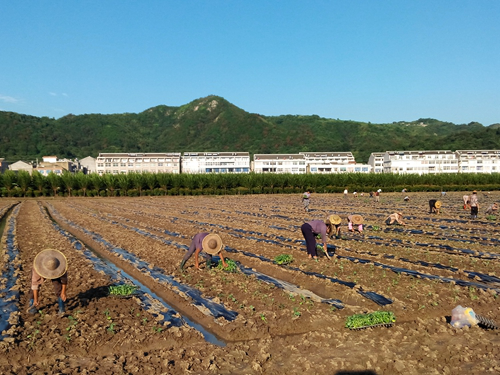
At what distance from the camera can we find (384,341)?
25.3 feet

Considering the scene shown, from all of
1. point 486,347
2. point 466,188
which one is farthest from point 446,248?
point 466,188

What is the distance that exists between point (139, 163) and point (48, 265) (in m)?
107

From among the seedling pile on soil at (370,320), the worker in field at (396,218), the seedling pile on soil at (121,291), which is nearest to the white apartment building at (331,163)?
the worker in field at (396,218)

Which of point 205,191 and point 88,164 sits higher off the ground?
point 88,164

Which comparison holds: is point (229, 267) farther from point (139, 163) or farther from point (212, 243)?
point (139, 163)

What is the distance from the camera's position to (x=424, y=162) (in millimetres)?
119938

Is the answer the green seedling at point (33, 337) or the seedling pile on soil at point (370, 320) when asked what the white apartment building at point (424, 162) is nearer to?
the seedling pile on soil at point (370, 320)

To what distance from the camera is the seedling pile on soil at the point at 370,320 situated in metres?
8.25

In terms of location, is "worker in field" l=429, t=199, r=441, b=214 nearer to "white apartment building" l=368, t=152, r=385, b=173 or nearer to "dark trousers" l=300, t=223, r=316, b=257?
"dark trousers" l=300, t=223, r=316, b=257

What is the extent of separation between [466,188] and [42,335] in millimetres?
75882

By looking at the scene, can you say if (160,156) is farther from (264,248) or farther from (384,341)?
(384,341)

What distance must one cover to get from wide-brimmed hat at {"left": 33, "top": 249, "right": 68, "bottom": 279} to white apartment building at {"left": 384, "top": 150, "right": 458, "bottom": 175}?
118 m

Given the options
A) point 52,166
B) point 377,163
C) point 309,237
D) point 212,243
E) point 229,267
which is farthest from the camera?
point 377,163

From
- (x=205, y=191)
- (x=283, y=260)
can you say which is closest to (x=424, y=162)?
(x=205, y=191)
